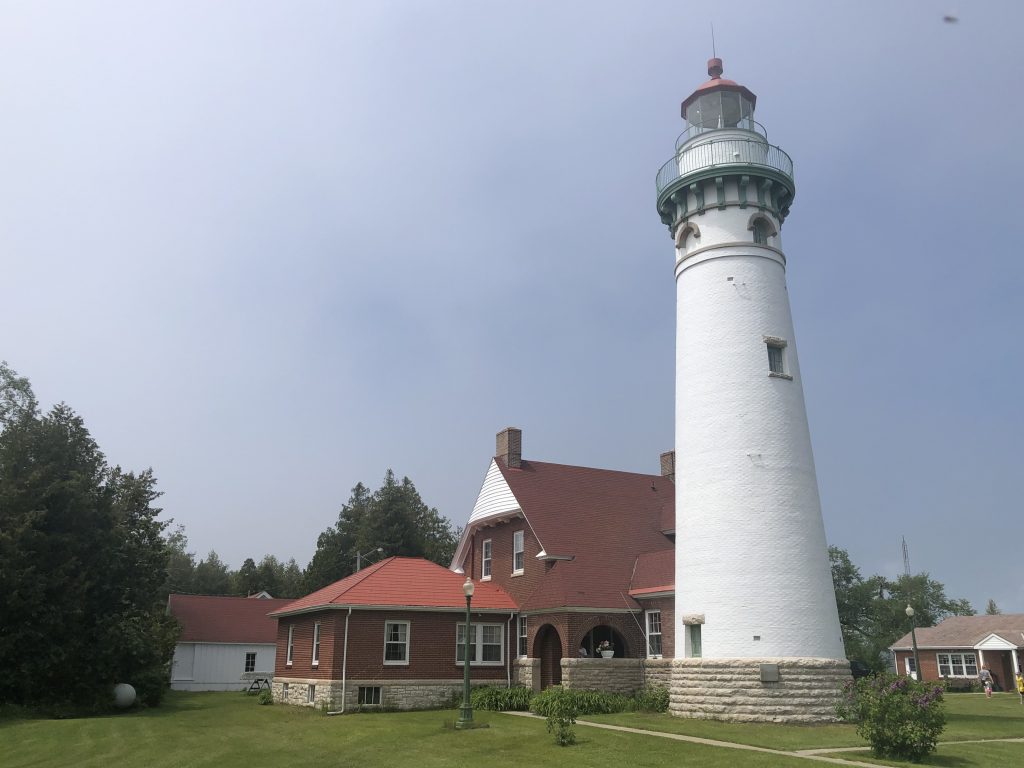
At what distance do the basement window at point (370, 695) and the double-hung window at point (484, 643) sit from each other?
3197 millimetres

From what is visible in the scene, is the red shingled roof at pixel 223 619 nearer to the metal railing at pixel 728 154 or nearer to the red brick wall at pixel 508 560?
the red brick wall at pixel 508 560

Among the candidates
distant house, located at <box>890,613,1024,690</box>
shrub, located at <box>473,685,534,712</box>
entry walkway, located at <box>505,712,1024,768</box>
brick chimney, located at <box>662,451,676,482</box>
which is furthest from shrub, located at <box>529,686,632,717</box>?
distant house, located at <box>890,613,1024,690</box>

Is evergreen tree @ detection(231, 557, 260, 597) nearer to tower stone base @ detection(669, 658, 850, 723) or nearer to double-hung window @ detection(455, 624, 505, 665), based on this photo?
double-hung window @ detection(455, 624, 505, 665)

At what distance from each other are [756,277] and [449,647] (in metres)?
15.7

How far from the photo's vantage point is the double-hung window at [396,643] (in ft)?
86.9

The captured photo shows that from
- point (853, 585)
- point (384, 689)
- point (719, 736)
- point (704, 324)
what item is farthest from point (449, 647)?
point (853, 585)

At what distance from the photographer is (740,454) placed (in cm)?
2203

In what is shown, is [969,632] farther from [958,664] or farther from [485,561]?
[485,561]

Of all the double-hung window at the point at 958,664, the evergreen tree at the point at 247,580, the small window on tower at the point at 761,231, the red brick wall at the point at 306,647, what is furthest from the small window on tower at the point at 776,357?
the evergreen tree at the point at 247,580

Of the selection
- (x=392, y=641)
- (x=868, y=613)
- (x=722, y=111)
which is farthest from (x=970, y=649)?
(x=722, y=111)

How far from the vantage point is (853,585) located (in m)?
67.6

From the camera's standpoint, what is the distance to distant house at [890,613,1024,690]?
4656cm

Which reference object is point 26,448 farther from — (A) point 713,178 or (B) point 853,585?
(B) point 853,585

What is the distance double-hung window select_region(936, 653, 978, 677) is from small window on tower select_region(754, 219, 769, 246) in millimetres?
38221
